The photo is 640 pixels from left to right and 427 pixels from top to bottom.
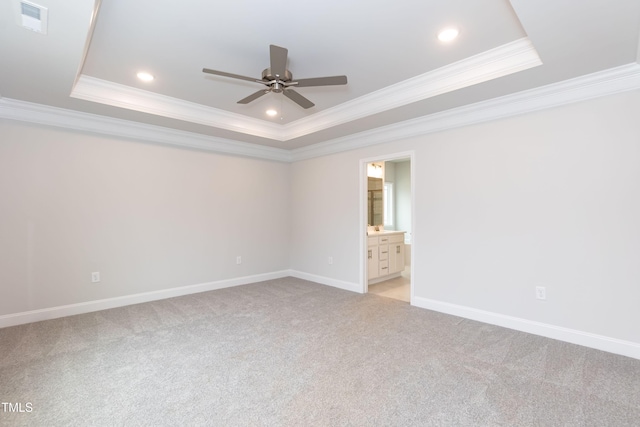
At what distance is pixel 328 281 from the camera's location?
5.32m

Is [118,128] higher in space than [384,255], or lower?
higher

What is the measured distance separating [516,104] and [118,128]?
15.9 ft

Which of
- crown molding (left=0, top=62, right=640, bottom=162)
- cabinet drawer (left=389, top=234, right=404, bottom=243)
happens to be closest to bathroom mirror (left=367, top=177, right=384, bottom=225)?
cabinet drawer (left=389, top=234, right=404, bottom=243)

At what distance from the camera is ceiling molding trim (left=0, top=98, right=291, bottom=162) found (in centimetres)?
347

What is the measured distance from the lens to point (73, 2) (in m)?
1.84

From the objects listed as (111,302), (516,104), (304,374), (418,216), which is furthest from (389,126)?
(111,302)

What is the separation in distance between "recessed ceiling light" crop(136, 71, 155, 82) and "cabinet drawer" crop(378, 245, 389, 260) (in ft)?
13.4

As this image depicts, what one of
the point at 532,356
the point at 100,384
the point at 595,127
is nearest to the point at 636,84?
the point at 595,127

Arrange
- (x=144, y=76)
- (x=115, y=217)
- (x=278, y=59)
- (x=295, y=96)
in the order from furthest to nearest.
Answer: (x=115, y=217), (x=144, y=76), (x=295, y=96), (x=278, y=59)

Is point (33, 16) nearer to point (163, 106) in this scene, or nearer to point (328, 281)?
point (163, 106)

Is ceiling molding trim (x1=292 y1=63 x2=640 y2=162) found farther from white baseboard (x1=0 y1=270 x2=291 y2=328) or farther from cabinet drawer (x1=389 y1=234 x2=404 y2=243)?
white baseboard (x1=0 y1=270 x2=291 y2=328)

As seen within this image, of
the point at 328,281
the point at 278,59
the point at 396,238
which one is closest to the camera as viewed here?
the point at 278,59

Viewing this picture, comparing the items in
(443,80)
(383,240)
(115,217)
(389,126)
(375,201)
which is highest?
(443,80)

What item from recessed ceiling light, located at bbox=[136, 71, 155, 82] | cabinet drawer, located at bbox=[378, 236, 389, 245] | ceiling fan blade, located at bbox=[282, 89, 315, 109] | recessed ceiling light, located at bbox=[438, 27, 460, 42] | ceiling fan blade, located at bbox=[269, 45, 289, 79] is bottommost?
cabinet drawer, located at bbox=[378, 236, 389, 245]
